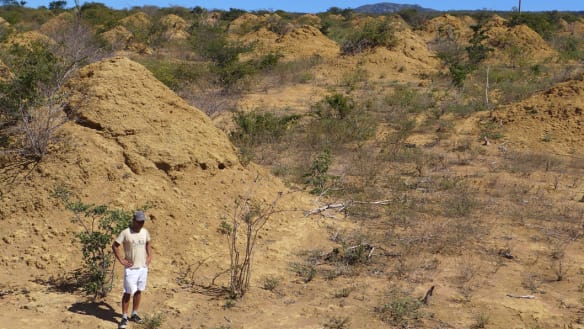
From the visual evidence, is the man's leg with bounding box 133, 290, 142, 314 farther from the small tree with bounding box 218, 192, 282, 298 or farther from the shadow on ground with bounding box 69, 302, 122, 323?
the small tree with bounding box 218, 192, 282, 298

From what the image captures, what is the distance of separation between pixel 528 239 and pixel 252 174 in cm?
299

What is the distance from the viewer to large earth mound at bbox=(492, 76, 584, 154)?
31.4 feet

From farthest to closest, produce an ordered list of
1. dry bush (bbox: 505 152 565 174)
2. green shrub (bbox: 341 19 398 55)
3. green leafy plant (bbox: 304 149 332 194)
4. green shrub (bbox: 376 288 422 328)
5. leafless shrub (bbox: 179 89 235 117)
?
1. green shrub (bbox: 341 19 398 55)
2. leafless shrub (bbox: 179 89 235 117)
3. dry bush (bbox: 505 152 565 174)
4. green leafy plant (bbox: 304 149 332 194)
5. green shrub (bbox: 376 288 422 328)

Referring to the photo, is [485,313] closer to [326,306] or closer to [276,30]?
[326,306]

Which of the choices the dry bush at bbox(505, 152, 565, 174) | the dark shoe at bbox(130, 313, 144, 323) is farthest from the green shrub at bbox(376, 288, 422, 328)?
the dry bush at bbox(505, 152, 565, 174)

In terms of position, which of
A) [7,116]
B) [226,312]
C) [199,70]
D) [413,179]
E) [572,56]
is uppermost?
[572,56]

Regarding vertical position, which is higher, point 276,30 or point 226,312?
point 276,30

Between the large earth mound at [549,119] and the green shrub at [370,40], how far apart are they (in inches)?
293

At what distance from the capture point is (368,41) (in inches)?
705

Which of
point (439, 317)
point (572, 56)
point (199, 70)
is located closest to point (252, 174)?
point (439, 317)

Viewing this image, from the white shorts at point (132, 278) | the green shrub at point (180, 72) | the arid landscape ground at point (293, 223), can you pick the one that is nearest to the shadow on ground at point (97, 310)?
the arid landscape ground at point (293, 223)

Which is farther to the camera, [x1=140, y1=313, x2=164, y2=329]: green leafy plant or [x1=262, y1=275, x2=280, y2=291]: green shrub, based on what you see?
[x1=262, y1=275, x2=280, y2=291]: green shrub

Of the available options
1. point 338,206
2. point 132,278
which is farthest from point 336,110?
point 132,278

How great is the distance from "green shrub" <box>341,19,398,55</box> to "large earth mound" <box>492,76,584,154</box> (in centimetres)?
743
